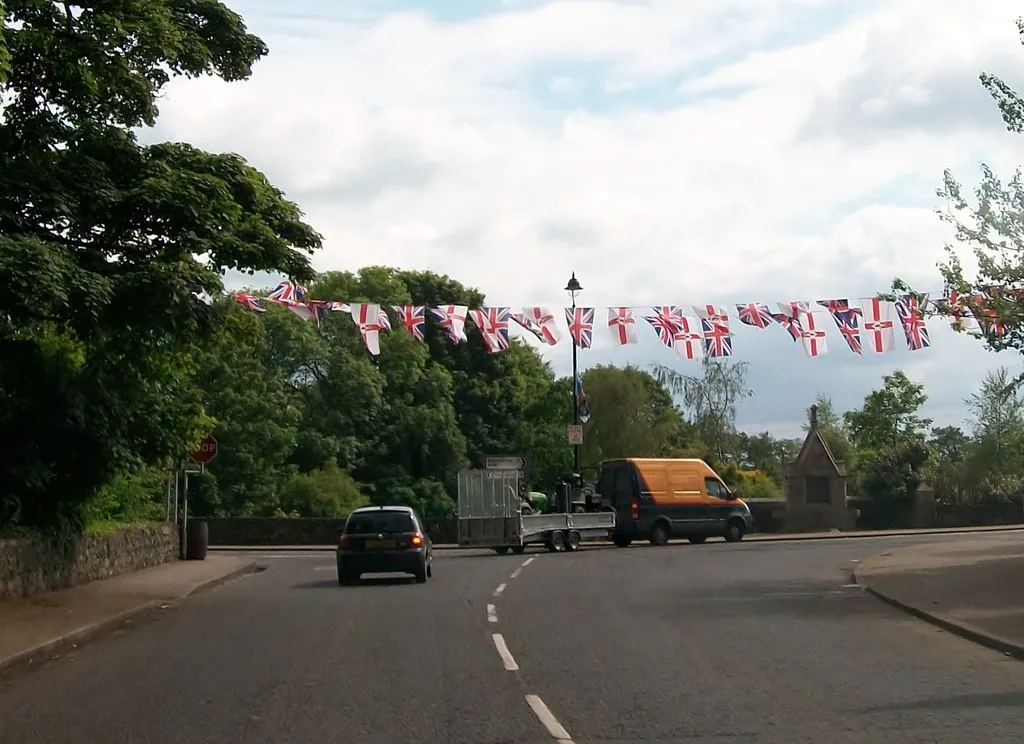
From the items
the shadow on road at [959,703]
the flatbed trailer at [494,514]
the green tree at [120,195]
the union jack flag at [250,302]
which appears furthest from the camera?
the flatbed trailer at [494,514]

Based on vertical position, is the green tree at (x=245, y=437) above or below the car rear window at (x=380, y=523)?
A: above

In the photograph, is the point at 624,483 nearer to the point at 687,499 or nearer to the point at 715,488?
the point at 687,499

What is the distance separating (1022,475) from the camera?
6869 centimetres

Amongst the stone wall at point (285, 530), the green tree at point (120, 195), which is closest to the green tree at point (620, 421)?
the stone wall at point (285, 530)

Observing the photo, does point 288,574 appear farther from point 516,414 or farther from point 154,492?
point 516,414

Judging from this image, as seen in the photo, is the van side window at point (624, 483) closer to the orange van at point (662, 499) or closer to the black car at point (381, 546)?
the orange van at point (662, 499)

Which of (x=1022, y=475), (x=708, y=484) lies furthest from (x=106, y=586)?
(x=1022, y=475)

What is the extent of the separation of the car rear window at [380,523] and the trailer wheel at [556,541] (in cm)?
1320

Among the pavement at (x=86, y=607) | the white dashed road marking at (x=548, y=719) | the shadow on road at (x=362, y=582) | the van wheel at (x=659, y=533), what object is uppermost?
the van wheel at (x=659, y=533)

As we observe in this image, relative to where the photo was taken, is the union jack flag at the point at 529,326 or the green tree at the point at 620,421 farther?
the green tree at the point at 620,421

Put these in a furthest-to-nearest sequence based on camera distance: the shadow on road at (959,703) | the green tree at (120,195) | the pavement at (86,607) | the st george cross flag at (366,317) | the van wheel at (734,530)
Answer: the van wheel at (734,530) < the st george cross flag at (366,317) < the green tree at (120,195) < the pavement at (86,607) < the shadow on road at (959,703)

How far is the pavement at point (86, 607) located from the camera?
14.2 metres

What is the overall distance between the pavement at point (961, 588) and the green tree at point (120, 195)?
1000 cm

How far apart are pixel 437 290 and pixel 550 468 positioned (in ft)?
38.1
